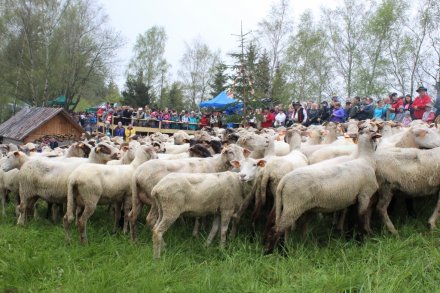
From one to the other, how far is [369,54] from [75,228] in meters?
28.0

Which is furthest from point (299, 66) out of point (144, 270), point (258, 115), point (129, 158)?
point (144, 270)

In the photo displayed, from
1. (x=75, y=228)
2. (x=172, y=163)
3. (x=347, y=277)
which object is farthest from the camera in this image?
(x=75, y=228)

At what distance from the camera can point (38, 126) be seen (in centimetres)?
2372

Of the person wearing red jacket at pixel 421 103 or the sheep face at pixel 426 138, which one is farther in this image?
the person wearing red jacket at pixel 421 103

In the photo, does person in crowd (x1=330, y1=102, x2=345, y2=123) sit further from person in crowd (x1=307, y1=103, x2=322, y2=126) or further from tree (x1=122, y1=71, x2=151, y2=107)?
tree (x1=122, y1=71, x2=151, y2=107)

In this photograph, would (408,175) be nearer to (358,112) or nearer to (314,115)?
(358,112)

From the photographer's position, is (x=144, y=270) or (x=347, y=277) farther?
(x=144, y=270)

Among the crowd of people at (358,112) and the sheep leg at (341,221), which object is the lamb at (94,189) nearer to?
the sheep leg at (341,221)

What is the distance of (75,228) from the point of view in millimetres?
7285

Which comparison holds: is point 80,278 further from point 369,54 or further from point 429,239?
point 369,54

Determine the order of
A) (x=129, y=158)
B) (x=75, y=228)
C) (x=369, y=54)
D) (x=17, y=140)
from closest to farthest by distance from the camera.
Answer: (x=75, y=228), (x=129, y=158), (x=17, y=140), (x=369, y=54)

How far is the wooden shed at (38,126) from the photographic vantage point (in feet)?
76.8

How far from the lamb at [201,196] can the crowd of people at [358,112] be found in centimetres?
601

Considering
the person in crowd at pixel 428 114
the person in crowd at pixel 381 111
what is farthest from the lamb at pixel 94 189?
the person in crowd at pixel 381 111
